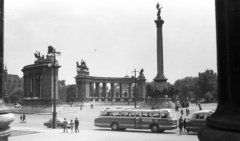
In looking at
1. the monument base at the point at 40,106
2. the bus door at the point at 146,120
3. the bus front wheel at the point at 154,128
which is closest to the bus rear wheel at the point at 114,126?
the bus door at the point at 146,120

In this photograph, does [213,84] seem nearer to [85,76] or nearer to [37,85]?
[85,76]

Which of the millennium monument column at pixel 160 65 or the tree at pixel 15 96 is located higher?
the millennium monument column at pixel 160 65

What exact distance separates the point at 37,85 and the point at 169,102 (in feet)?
98.1

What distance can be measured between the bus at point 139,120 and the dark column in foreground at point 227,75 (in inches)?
981

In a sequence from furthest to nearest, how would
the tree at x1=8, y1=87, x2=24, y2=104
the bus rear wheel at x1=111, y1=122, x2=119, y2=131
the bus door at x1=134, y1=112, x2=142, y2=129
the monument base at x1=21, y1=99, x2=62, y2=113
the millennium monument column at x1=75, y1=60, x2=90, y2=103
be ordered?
the tree at x1=8, y1=87, x2=24, y2=104 → the millennium monument column at x1=75, y1=60, x2=90, y2=103 → the monument base at x1=21, y1=99, x2=62, y2=113 → the bus rear wheel at x1=111, y1=122, x2=119, y2=131 → the bus door at x1=134, y1=112, x2=142, y2=129

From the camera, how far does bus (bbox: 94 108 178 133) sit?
27.7 metres

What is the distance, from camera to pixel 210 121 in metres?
3.23

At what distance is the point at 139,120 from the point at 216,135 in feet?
84.7

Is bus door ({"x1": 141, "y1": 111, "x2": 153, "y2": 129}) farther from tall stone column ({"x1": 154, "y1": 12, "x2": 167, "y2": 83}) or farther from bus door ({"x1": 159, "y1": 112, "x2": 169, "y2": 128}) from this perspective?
tall stone column ({"x1": 154, "y1": 12, "x2": 167, "y2": 83})

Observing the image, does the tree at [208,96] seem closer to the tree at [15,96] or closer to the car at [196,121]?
the tree at [15,96]

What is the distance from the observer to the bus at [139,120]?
27.7 metres

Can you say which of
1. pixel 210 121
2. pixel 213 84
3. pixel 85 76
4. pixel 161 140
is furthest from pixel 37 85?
pixel 213 84

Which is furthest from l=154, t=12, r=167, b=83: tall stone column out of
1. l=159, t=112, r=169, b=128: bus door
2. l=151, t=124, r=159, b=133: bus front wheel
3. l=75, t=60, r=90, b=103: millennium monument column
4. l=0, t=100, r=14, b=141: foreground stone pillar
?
l=0, t=100, r=14, b=141: foreground stone pillar

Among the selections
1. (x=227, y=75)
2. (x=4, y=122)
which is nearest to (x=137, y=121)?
(x=4, y=122)
